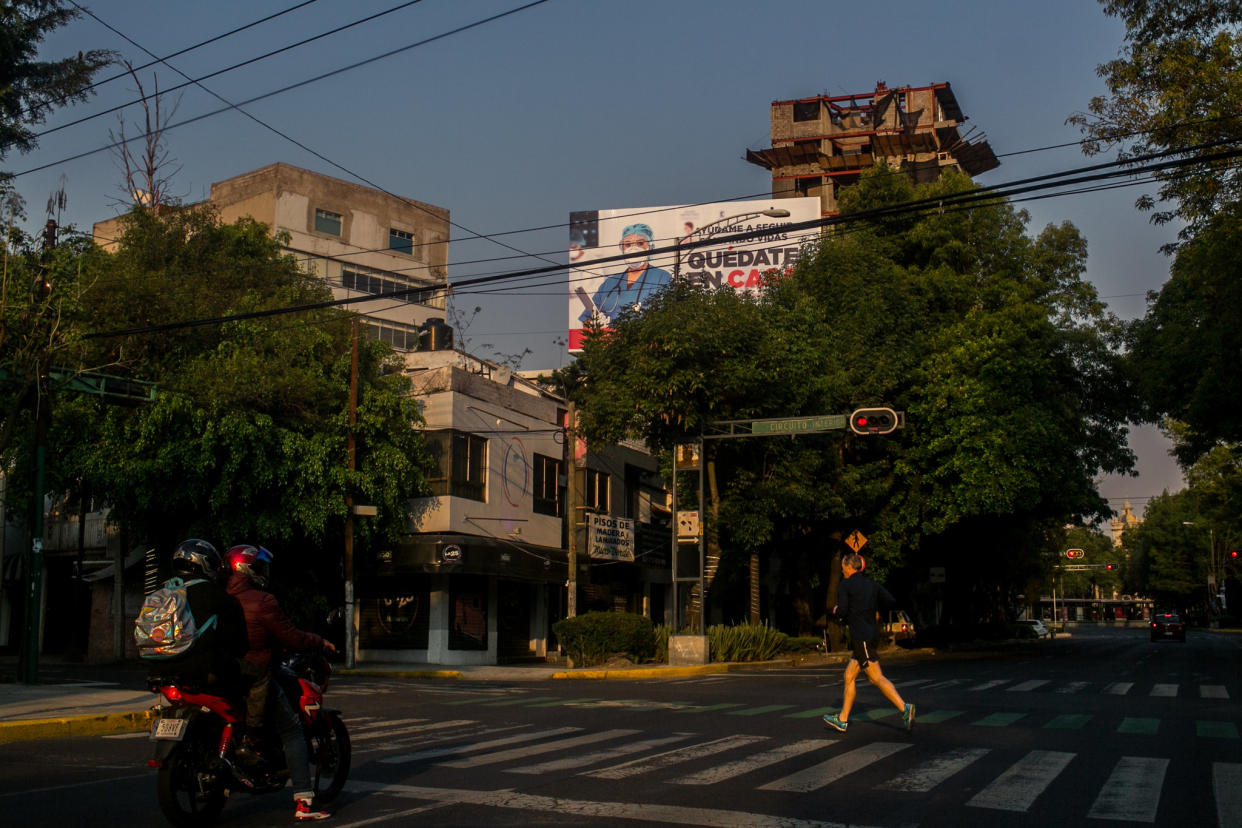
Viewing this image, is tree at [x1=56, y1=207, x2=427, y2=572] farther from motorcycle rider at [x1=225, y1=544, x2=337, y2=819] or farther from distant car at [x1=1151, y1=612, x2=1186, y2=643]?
distant car at [x1=1151, y1=612, x2=1186, y2=643]

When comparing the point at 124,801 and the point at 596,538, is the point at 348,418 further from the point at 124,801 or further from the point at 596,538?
the point at 124,801

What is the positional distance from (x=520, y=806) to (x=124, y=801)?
287cm

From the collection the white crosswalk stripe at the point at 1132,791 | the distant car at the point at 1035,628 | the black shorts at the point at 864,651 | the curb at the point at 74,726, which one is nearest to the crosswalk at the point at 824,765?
the white crosswalk stripe at the point at 1132,791

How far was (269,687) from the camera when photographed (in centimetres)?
683

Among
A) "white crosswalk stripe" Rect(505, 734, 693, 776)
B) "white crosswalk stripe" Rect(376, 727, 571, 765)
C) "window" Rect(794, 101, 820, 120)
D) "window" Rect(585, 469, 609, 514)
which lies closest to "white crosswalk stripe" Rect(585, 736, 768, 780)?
"white crosswalk stripe" Rect(505, 734, 693, 776)

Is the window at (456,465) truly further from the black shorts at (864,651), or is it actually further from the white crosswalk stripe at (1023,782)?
the white crosswalk stripe at (1023,782)

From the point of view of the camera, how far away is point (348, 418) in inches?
1105

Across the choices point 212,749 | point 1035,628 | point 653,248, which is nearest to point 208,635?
point 212,749

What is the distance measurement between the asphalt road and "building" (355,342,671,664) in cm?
1424

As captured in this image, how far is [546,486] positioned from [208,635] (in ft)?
94.6

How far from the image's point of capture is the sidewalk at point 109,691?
40.7ft

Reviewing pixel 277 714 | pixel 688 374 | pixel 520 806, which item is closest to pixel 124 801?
pixel 277 714

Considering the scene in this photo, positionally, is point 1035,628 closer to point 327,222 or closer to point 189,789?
point 327,222

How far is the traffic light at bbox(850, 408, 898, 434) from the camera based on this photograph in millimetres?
22500
